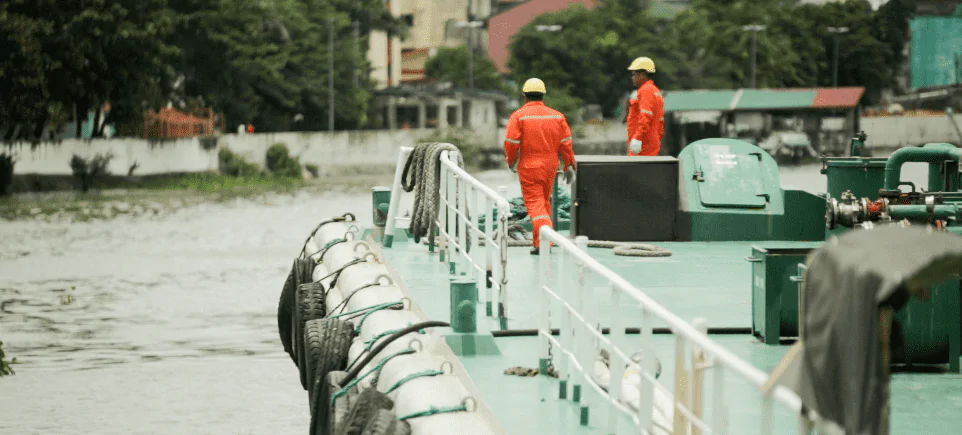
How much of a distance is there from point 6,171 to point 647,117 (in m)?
37.6

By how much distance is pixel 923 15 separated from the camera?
258ft

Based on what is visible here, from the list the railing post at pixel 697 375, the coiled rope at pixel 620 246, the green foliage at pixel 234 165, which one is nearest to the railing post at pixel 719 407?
the railing post at pixel 697 375

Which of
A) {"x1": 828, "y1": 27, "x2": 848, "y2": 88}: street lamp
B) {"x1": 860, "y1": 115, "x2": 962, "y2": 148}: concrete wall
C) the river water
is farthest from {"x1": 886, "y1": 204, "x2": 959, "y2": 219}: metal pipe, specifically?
{"x1": 828, "y1": 27, "x2": 848, "y2": 88}: street lamp

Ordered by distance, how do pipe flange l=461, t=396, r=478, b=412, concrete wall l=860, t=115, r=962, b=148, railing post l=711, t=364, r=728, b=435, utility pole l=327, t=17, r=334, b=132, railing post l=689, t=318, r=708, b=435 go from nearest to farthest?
railing post l=711, t=364, r=728, b=435 → railing post l=689, t=318, r=708, b=435 → pipe flange l=461, t=396, r=478, b=412 → utility pole l=327, t=17, r=334, b=132 → concrete wall l=860, t=115, r=962, b=148

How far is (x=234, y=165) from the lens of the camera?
5500 centimetres

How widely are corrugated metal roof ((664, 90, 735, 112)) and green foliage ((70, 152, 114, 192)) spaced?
22692 millimetres

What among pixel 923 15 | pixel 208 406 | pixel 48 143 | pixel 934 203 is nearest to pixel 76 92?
pixel 48 143

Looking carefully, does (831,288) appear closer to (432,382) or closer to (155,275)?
(432,382)

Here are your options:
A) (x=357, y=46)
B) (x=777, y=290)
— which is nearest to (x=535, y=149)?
(x=777, y=290)

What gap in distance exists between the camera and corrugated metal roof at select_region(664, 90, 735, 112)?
55.9 metres

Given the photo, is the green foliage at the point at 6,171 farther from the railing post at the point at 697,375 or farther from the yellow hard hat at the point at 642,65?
the railing post at the point at 697,375

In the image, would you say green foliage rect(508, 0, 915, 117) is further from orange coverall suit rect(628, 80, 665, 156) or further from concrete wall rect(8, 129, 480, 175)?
orange coverall suit rect(628, 80, 665, 156)

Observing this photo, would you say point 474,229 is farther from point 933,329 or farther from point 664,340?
point 933,329

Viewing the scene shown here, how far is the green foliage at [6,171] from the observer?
45.6 metres
